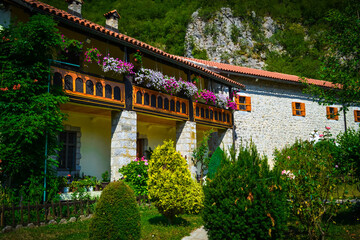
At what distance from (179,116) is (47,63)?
19.6 feet

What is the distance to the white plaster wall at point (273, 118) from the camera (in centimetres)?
1775

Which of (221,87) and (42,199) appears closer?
(42,199)

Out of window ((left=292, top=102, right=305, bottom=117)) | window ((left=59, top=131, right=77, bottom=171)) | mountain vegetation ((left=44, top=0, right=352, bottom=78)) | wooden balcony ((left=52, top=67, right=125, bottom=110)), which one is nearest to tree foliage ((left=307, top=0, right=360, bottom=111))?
wooden balcony ((left=52, top=67, right=125, bottom=110))

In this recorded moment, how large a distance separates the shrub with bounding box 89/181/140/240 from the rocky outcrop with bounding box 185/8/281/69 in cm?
2705

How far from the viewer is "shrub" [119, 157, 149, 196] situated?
8.83 meters

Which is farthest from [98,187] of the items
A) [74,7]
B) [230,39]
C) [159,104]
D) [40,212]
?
[230,39]

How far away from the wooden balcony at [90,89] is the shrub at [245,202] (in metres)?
5.50

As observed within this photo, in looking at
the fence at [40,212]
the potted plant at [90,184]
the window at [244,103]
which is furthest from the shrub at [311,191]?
the window at [244,103]

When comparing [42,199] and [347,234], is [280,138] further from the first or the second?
[42,199]

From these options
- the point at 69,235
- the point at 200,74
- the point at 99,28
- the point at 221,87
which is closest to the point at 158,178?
the point at 69,235

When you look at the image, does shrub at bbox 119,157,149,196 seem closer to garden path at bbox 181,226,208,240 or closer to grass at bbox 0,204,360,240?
grass at bbox 0,204,360,240

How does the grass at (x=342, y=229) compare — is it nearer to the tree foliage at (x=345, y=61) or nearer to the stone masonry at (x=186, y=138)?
the tree foliage at (x=345, y=61)

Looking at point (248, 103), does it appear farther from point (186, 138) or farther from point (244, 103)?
point (186, 138)

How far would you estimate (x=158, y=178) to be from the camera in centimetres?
606
